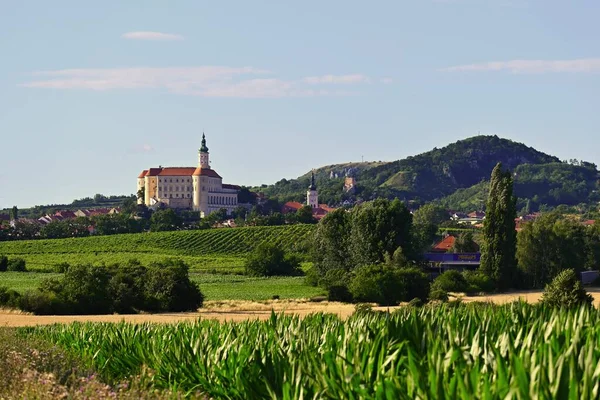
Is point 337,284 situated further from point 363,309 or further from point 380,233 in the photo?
point 363,309

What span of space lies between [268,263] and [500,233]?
26.8 meters

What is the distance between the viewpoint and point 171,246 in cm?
12219

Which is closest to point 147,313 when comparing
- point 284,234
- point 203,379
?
point 203,379

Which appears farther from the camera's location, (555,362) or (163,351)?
(163,351)

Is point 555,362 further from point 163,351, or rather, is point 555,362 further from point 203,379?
A: point 163,351

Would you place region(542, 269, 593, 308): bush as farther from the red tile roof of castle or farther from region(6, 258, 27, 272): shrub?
the red tile roof of castle

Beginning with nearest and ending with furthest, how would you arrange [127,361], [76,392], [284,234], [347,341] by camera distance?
[76,392] < [347,341] < [127,361] < [284,234]

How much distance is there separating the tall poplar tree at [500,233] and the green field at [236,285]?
1146 centimetres

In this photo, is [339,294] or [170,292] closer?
[170,292]

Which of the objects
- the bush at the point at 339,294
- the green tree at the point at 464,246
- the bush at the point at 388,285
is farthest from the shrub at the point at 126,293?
the green tree at the point at 464,246

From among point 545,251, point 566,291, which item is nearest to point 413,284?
point 545,251

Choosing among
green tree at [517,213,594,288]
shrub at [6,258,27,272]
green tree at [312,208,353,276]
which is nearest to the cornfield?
green tree at [517,213,594,288]

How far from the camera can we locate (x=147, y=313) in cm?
5347

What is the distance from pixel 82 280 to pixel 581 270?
142ft
